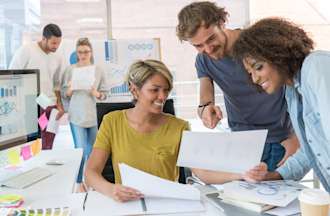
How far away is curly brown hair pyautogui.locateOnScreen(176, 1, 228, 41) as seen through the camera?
1629 millimetres

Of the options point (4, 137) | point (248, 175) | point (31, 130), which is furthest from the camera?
point (31, 130)

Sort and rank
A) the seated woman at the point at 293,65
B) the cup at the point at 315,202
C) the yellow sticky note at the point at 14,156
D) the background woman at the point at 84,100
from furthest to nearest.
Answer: the background woman at the point at 84,100, the yellow sticky note at the point at 14,156, the seated woman at the point at 293,65, the cup at the point at 315,202

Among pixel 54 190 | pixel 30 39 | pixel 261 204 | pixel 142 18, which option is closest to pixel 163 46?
pixel 142 18

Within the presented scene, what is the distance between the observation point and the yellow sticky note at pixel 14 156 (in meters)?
1.80

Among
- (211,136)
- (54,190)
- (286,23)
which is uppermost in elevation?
(286,23)

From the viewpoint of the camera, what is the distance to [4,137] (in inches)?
→ 67.3

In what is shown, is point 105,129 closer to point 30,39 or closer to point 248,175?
point 248,175

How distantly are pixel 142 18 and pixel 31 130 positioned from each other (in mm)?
2487

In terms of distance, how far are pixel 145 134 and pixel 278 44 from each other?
788mm

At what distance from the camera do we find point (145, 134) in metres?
1.78

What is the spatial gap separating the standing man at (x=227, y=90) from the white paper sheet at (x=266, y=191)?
0.27 metres

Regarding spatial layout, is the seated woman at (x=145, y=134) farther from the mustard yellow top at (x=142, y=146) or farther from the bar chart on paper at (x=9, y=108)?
the bar chart on paper at (x=9, y=108)

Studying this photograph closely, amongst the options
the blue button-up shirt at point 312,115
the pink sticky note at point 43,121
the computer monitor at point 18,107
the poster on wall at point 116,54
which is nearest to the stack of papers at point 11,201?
the computer monitor at point 18,107

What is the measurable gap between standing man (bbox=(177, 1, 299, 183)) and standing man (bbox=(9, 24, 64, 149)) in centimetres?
192
